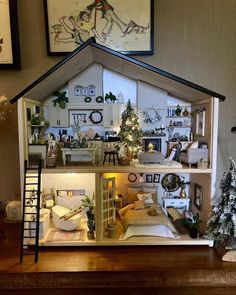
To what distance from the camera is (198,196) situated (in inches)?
53.6

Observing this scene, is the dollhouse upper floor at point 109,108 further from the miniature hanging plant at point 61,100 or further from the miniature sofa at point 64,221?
the miniature sofa at point 64,221

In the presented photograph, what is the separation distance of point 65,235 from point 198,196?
2.17 ft

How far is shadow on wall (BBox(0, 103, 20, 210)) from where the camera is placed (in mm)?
1598

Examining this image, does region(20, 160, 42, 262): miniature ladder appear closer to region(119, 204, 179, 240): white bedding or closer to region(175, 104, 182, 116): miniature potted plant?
region(119, 204, 179, 240): white bedding

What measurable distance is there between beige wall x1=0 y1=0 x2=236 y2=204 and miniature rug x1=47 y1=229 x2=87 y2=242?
2.04 feet

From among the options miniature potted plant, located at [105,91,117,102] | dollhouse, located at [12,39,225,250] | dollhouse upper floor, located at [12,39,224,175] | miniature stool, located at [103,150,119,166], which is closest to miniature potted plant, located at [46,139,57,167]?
dollhouse, located at [12,39,225,250]

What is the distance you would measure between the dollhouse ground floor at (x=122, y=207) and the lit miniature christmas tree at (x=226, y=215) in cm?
9

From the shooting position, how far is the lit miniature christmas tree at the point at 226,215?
1.07 metres

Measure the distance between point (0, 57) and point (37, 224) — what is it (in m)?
1.00

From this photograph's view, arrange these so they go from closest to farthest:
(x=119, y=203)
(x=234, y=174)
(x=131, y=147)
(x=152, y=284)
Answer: (x=152, y=284)
(x=234, y=174)
(x=131, y=147)
(x=119, y=203)

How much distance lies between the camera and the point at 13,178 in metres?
1.62

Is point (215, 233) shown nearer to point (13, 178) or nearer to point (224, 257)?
point (224, 257)

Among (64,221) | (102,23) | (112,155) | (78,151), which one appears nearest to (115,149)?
(112,155)

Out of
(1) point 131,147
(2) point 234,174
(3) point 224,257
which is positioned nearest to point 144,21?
(1) point 131,147
